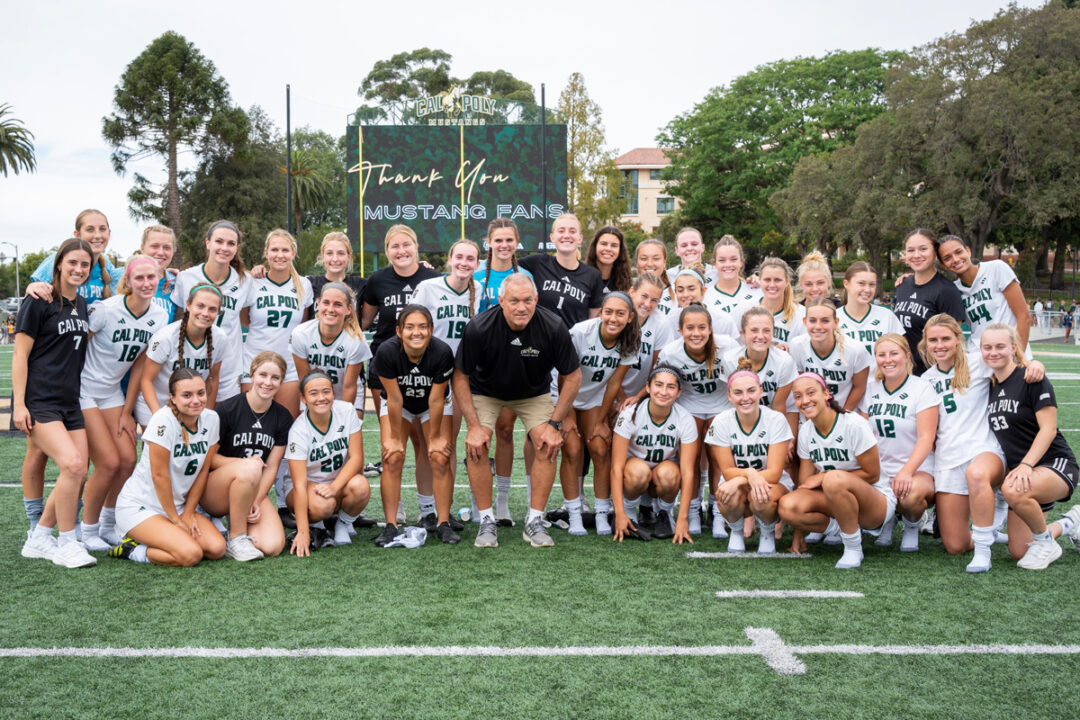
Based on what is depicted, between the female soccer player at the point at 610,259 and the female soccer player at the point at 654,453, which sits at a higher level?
the female soccer player at the point at 610,259

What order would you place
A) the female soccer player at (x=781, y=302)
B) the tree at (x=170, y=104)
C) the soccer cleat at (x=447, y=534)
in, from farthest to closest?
the tree at (x=170, y=104) < the female soccer player at (x=781, y=302) < the soccer cleat at (x=447, y=534)

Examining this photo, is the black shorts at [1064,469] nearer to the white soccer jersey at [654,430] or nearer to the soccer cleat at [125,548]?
the white soccer jersey at [654,430]

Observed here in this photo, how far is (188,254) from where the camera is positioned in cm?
3756

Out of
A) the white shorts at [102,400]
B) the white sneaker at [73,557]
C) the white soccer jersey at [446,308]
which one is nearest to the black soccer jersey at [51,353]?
the white shorts at [102,400]

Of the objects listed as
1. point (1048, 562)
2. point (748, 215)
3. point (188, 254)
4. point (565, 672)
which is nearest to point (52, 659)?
point (565, 672)

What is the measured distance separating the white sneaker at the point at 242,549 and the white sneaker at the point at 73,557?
647 millimetres

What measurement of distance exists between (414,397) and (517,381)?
599mm

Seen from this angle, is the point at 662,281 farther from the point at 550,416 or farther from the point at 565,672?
the point at 565,672

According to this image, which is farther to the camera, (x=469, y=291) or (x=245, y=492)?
(x=469, y=291)

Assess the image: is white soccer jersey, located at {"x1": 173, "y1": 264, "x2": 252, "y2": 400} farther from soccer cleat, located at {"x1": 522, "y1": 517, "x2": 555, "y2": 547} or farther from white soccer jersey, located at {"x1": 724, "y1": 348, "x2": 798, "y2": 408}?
white soccer jersey, located at {"x1": 724, "y1": 348, "x2": 798, "y2": 408}

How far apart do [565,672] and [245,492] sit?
219 cm

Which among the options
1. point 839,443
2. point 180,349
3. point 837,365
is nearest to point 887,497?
point 839,443

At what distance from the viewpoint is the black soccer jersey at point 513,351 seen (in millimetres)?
4715

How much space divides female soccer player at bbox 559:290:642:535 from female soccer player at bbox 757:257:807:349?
939 mm
